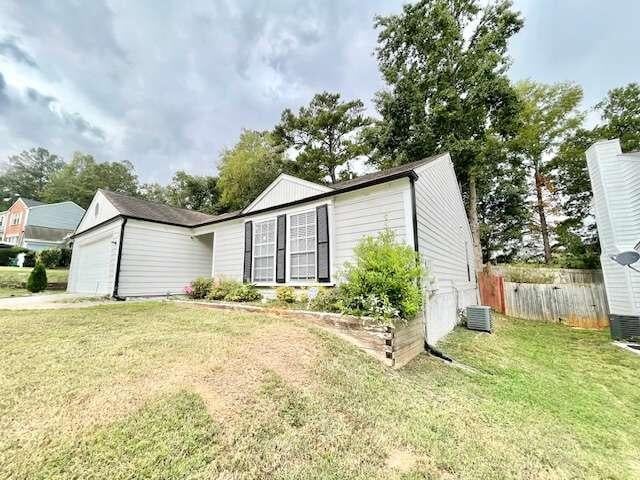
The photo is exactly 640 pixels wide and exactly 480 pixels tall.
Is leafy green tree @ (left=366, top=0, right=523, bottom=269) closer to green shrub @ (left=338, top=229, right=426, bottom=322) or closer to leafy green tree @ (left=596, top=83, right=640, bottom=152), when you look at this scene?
leafy green tree @ (left=596, top=83, right=640, bottom=152)

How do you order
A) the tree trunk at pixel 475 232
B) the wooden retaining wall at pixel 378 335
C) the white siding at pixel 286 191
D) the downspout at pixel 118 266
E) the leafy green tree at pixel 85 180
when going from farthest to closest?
the leafy green tree at pixel 85 180, the tree trunk at pixel 475 232, the downspout at pixel 118 266, the white siding at pixel 286 191, the wooden retaining wall at pixel 378 335

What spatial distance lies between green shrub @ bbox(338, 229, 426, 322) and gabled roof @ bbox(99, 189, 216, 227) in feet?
30.1

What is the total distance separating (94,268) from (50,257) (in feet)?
40.0

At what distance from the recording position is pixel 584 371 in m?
5.15

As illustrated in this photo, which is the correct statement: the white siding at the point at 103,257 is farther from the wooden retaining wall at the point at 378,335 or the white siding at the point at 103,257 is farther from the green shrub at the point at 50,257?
the green shrub at the point at 50,257

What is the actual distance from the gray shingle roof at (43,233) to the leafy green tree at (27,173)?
684 inches

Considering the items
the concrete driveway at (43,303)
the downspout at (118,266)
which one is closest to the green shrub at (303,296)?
the concrete driveway at (43,303)

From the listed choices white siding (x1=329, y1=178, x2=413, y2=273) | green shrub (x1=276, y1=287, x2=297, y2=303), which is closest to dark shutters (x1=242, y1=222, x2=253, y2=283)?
green shrub (x1=276, y1=287, x2=297, y2=303)

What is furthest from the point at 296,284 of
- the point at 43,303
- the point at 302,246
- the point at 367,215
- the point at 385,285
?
the point at 43,303

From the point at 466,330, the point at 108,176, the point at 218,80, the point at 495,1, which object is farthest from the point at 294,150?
the point at 108,176

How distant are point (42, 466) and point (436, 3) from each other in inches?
846

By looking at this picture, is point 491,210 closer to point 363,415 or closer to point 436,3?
point 436,3

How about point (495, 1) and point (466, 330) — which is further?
point (495, 1)

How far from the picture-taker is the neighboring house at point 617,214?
757 cm
